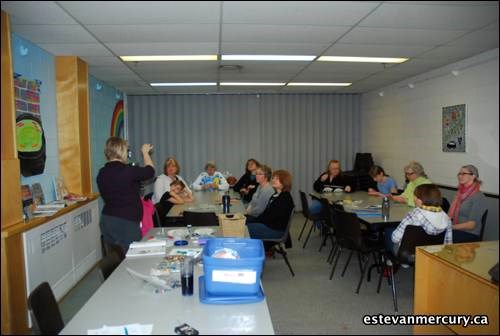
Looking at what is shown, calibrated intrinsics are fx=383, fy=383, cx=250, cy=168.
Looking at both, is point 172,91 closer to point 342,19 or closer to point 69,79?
point 69,79

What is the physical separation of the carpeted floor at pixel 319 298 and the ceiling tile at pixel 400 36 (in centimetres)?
261

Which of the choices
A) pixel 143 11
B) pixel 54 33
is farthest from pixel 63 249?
pixel 143 11

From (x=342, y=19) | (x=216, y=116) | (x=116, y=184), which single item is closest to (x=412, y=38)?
(x=342, y=19)

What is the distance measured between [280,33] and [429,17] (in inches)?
51.2

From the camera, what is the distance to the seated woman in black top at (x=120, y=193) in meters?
3.35

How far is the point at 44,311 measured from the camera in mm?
1850

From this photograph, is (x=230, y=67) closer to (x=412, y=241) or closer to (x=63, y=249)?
(x=63, y=249)

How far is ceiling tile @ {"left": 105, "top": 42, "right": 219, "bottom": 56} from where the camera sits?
4.04 meters

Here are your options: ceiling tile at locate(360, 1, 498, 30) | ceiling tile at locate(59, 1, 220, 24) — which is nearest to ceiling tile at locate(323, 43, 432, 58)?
ceiling tile at locate(360, 1, 498, 30)

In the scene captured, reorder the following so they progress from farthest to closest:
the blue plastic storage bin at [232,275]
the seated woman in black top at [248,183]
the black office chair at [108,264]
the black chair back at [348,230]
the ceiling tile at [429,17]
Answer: the seated woman in black top at [248,183] < the black chair back at [348,230] < the ceiling tile at [429,17] < the black office chair at [108,264] < the blue plastic storage bin at [232,275]

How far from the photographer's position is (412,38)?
3920 mm

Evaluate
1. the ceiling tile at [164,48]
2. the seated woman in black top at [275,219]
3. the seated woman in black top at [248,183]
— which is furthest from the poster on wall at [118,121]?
the seated woman in black top at [275,219]

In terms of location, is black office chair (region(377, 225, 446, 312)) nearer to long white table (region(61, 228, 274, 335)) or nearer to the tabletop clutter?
the tabletop clutter

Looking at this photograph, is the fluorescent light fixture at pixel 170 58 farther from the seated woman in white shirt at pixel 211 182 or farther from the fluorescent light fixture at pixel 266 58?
the seated woman in white shirt at pixel 211 182
